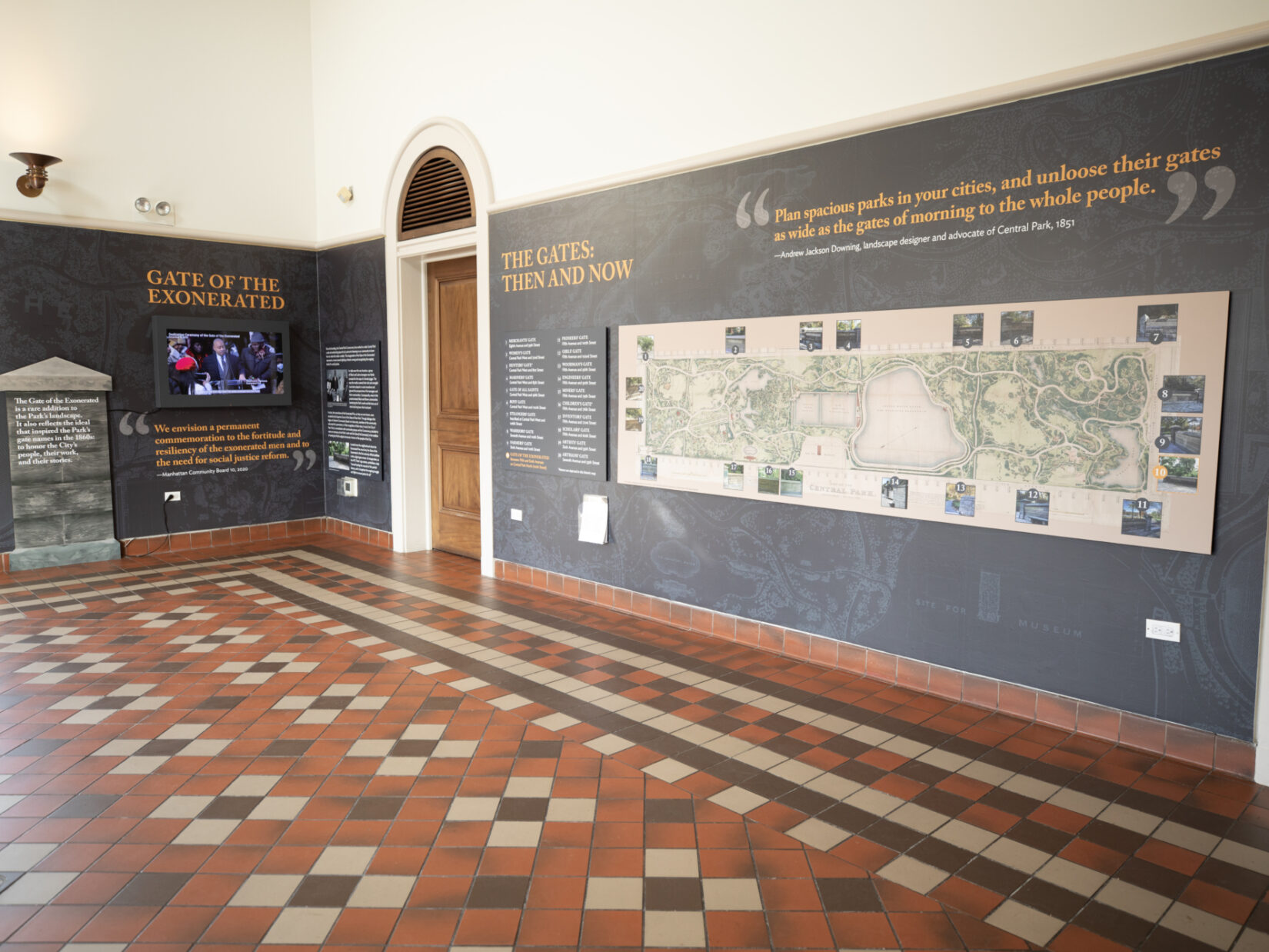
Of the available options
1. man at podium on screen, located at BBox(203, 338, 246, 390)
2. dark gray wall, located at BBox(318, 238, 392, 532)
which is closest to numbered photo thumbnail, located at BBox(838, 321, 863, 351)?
dark gray wall, located at BBox(318, 238, 392, 532)

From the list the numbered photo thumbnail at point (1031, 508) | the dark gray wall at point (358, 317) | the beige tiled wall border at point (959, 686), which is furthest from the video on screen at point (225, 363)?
the numbered photo thumbnail at point (1031, 508)

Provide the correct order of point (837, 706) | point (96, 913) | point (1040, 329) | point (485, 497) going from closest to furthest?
point (96, 913) → point (1040, 329) → point (837, 706) → point (485, 497)

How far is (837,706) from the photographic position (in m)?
3.96

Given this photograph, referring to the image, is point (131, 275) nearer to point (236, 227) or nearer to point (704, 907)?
point (236, 227)

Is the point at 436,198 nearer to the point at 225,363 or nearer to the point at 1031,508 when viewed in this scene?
the point at 225,363

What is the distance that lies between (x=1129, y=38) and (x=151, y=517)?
298 inches

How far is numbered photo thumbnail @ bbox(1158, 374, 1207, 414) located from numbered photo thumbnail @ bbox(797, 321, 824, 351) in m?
1.57

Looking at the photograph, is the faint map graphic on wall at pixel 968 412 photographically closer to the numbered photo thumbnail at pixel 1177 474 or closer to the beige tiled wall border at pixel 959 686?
the numbered photo thumbnail at pixel 1177 474

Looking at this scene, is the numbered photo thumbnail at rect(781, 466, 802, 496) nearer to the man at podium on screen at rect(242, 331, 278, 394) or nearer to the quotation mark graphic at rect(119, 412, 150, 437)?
the man at podium on screen at rect(242, 331, 278, 394)

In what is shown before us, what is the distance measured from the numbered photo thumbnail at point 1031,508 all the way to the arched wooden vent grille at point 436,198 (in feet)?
14.8

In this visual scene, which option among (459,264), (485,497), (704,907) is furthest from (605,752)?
(459,264)

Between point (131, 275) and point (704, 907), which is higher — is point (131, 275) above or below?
above

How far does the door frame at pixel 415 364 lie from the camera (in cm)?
661

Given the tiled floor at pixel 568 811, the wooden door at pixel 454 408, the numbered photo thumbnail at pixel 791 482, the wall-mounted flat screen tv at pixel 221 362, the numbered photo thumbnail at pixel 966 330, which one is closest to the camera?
the tiled floor at pixel 568 811
